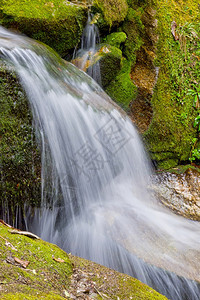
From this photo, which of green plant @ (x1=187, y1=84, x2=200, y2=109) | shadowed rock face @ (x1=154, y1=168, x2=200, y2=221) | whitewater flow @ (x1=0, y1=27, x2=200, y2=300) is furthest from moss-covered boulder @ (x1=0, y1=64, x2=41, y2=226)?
green plant @ (x1=187, y1=84, x2=200, y2=109)

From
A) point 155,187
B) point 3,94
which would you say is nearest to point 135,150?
point 155,187

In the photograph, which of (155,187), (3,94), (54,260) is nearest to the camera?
(54,260)

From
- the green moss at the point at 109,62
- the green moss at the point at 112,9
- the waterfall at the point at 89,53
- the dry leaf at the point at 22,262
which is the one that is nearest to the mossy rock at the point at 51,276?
the dry leaf at the point at 22,262

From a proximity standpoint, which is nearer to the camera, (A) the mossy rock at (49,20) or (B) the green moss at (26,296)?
(B) the green moss at (26,296)

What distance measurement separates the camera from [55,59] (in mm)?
4371

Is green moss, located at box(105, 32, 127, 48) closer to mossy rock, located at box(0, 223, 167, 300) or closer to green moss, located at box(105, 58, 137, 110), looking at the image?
green moss, located at box(105, 58, 137, 110)

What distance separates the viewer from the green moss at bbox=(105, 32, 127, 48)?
5555 millimetres

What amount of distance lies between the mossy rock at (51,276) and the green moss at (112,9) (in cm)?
478

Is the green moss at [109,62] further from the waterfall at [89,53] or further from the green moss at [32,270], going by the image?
the green moss at [32,270]

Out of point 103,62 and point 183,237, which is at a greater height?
point 103,62

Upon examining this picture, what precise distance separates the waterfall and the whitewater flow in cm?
55

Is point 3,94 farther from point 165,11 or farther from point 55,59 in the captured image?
point 165,11

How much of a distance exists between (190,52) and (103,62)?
2.41m

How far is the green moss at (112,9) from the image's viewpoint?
5287mm
